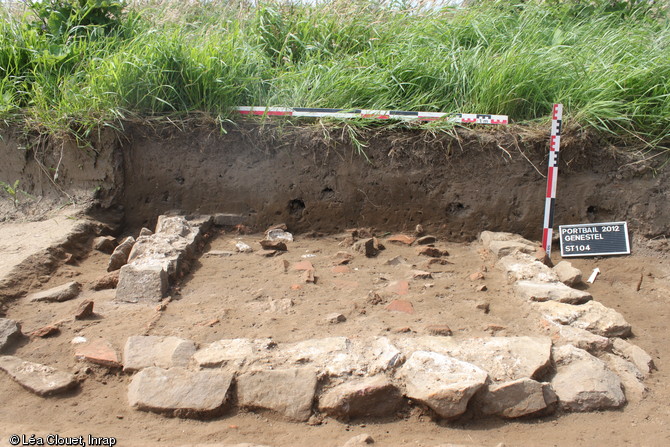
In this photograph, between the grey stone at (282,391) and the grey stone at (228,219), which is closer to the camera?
the grey stone at (282,391)

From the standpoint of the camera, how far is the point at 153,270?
3.26 meters

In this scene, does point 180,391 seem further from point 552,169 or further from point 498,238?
point 552,169

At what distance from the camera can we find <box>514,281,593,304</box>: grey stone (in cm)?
330

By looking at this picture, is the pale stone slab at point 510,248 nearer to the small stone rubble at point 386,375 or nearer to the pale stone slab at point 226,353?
the small stone rubble at point 386,375

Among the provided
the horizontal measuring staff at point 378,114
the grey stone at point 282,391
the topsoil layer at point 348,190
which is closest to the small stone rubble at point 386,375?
the grey stone at point 282,391

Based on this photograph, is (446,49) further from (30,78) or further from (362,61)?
(30,78)

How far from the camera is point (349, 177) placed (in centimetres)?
443

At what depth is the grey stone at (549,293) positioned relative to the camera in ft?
10.8

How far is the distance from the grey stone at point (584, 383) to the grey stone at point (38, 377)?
2.04 metres

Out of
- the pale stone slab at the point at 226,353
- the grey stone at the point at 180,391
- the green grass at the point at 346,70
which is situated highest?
the green grass at the point at 346,70

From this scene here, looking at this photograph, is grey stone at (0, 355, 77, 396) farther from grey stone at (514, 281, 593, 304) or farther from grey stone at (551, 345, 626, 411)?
grey stone at (514, 281, 593, 304)

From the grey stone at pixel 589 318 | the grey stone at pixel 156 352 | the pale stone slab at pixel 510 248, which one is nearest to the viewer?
the grey stone at pixel 156 352

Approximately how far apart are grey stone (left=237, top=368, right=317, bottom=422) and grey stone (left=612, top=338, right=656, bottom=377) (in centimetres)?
155

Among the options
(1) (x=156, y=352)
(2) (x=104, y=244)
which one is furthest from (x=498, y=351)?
(2) (x=104, y=244)
